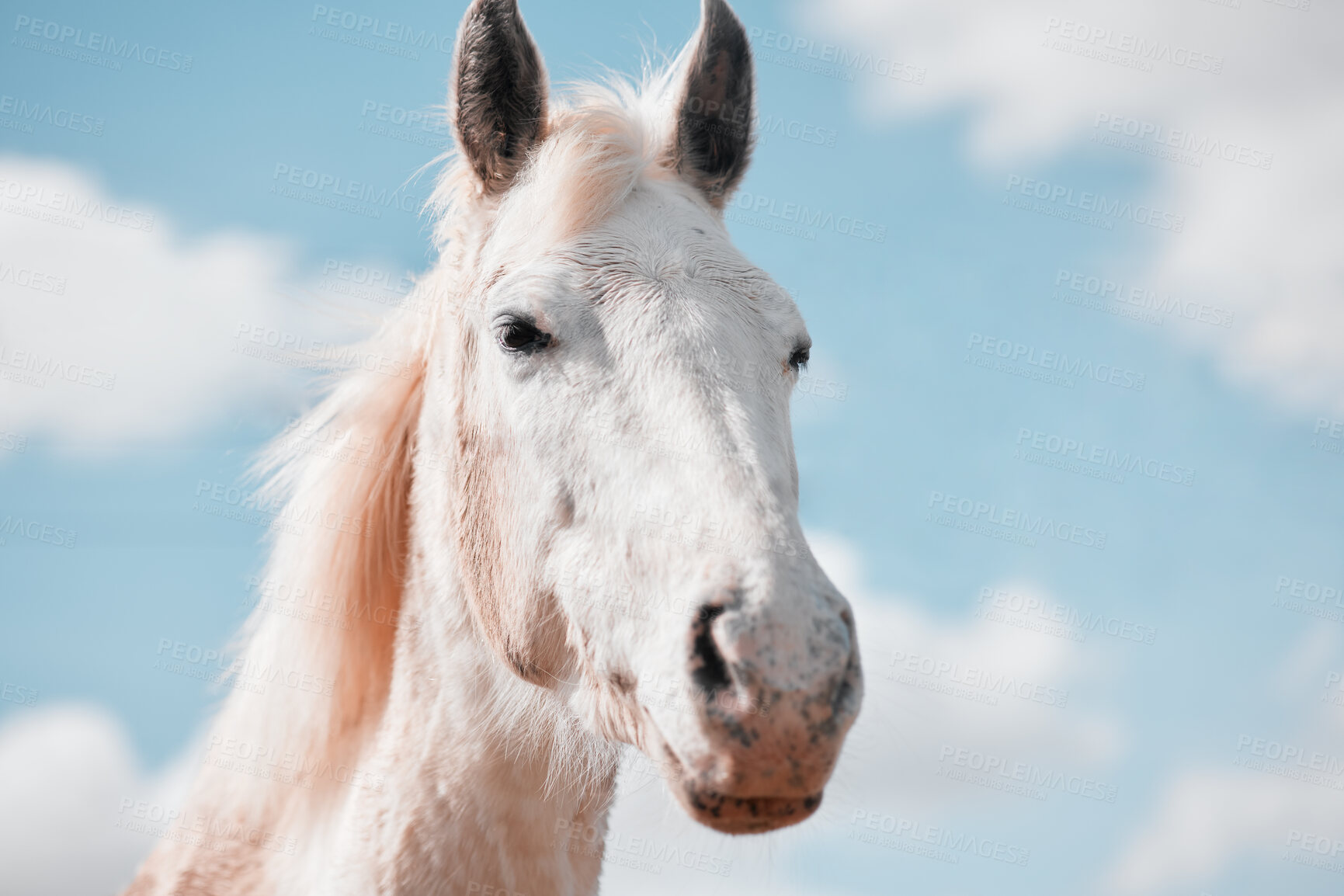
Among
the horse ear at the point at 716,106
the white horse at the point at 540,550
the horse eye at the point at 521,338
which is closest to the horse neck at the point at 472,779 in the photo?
the white horse at the point at 540,550

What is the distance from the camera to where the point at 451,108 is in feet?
9.91

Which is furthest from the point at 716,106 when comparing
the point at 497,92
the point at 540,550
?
the point at 540,550

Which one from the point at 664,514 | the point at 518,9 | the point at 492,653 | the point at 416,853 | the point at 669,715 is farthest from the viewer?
the point at 518,9

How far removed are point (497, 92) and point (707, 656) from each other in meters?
2.16

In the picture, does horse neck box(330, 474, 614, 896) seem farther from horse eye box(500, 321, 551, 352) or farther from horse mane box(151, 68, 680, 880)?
horse eye box(500, 321, 551, 352)

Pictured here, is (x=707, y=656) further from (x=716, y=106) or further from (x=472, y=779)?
(x=716, y=106)

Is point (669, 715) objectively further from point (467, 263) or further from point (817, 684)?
point (467, 263)

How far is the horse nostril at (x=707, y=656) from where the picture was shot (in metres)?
1.84

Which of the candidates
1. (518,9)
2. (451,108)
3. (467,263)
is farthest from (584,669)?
(518,9)

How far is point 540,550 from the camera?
2.47 m

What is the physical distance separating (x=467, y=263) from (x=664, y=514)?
1.34 m

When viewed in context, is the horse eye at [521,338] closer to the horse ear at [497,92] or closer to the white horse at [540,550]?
the white horse at [540,550]

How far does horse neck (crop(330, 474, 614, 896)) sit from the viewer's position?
2.57 m

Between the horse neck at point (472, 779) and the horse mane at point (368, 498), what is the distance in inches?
2.2
